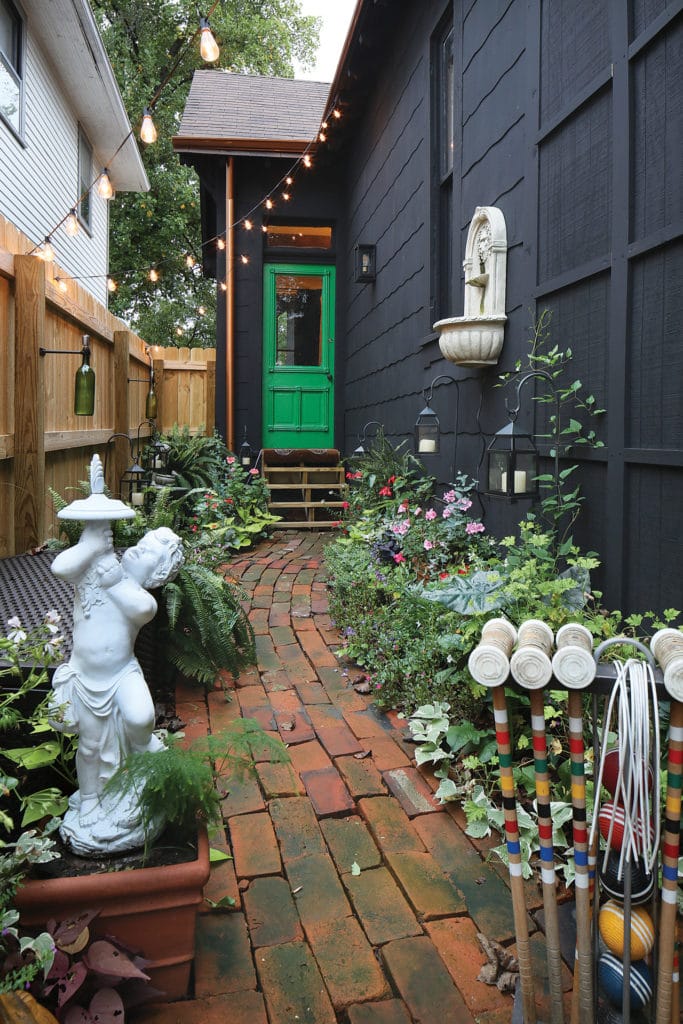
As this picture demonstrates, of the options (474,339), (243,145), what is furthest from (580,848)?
(243,145)

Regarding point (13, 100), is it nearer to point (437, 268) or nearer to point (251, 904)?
point (437, 268)

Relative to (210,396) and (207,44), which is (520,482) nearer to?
(207,44)

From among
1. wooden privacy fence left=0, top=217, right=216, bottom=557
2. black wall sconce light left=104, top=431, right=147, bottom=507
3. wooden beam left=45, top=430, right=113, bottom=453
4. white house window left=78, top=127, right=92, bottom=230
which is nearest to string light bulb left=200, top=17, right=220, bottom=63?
wooden privacy fence left=0, top=217, right=216, bottom=557

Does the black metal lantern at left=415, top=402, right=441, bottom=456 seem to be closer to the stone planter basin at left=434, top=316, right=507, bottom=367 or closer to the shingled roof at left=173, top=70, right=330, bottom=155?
the stone planter basin at left=434, top=316, right=507, bottom=367

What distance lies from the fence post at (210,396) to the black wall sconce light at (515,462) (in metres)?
6.26

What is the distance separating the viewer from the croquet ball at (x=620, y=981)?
136cm

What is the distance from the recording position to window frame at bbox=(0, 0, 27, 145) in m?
7.28

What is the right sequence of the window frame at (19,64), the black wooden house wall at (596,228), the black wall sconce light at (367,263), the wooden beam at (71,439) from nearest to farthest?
1. the black wooden house wall at (596,228)
2. the wooden beam at (71,439)
3. the black wall sconce light at (367,263)
4. the window frame at (19,64)

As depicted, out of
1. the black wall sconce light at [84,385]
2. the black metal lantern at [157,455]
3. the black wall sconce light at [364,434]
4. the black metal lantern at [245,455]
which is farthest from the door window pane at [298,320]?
the black wall sconce light at [84,385]

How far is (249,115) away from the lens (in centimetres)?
917

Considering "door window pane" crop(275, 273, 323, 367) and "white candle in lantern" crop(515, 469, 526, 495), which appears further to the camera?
"door window pane" crop(275, 273, 323, 367)

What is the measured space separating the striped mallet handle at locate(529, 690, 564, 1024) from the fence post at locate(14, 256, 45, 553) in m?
2.98

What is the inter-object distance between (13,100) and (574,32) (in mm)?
6803

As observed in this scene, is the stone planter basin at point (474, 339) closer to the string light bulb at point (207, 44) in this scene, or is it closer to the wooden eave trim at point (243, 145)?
the string light bulb at point (207, 44)
